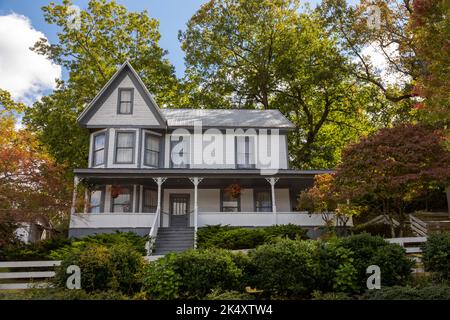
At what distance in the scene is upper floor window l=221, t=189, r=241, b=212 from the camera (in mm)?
23797

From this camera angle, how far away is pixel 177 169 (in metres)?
21.5

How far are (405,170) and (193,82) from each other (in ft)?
82.7

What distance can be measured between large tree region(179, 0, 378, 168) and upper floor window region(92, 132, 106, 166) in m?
13.9

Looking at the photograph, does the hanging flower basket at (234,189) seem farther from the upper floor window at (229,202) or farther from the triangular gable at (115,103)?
the triangular gable at (115,103)

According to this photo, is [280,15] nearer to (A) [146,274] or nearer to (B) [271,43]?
(B) [271,43]

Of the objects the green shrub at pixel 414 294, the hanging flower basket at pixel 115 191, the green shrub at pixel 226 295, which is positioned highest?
the hanging flower basket at pixel 115 191

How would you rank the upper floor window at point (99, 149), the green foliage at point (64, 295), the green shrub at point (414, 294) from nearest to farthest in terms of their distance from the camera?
1. the green shrub at point (414, 294)
2. the green foliage at point (64, 295)
3. the upper floor window at point (99, 149)

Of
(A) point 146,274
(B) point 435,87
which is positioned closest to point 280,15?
(B) point 435,87

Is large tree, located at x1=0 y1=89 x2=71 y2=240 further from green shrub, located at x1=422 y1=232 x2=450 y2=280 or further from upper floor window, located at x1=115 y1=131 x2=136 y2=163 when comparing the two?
green shrub, located at x1=422 y1=232 x2=450 y2=280

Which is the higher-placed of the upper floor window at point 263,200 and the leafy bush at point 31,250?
the upper floor window at point 263,200

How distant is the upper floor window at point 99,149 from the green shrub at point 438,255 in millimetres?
17489

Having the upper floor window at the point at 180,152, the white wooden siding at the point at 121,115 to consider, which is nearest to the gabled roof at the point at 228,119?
the upper floor window at the point at 180,152

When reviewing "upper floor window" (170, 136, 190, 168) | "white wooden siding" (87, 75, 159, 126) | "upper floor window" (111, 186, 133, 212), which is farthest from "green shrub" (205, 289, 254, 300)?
"white wooden siding" (87, 75, 159, 126)

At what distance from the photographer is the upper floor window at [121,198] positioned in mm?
22547
